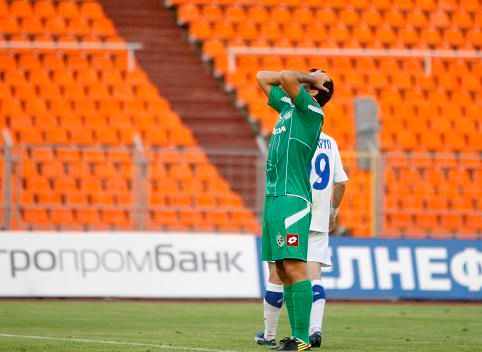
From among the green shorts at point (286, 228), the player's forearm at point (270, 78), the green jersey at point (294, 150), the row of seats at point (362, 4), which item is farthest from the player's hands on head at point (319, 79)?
the row of seats at point (362, 4)

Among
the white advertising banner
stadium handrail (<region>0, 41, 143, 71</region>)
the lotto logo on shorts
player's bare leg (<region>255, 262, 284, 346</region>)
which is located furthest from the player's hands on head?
stadium handrail (<region>0, 41, 143, 71</region>)

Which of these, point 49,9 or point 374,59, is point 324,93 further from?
point 49,9

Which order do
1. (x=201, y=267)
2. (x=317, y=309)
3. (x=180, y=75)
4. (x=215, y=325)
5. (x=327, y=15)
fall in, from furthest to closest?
(x=327, y=15) → (x=180, y=75) → (x=201, y=267) → (x=215, y=325) → (x=317, y=309)

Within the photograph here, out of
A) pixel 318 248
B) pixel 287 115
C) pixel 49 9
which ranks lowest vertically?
pixel 318 248

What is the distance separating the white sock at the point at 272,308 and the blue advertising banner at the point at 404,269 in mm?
7226

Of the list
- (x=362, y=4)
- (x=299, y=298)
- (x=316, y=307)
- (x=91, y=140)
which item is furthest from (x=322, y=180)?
(x=362, y=4)

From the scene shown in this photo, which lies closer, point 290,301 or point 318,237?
point 290,301

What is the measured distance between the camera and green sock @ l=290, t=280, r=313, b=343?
9.48 meters

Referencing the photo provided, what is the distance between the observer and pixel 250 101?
912 inches

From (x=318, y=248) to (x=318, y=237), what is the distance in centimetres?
10

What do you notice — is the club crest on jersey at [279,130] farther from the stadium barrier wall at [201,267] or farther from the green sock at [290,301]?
the stadium barrier wall at [201,267]

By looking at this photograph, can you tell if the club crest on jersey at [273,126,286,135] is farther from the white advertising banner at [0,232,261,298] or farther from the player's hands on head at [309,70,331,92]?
the white advertising banner at [0,232,261,298]

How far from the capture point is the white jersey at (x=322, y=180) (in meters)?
10.9

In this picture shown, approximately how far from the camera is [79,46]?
76.6ft
